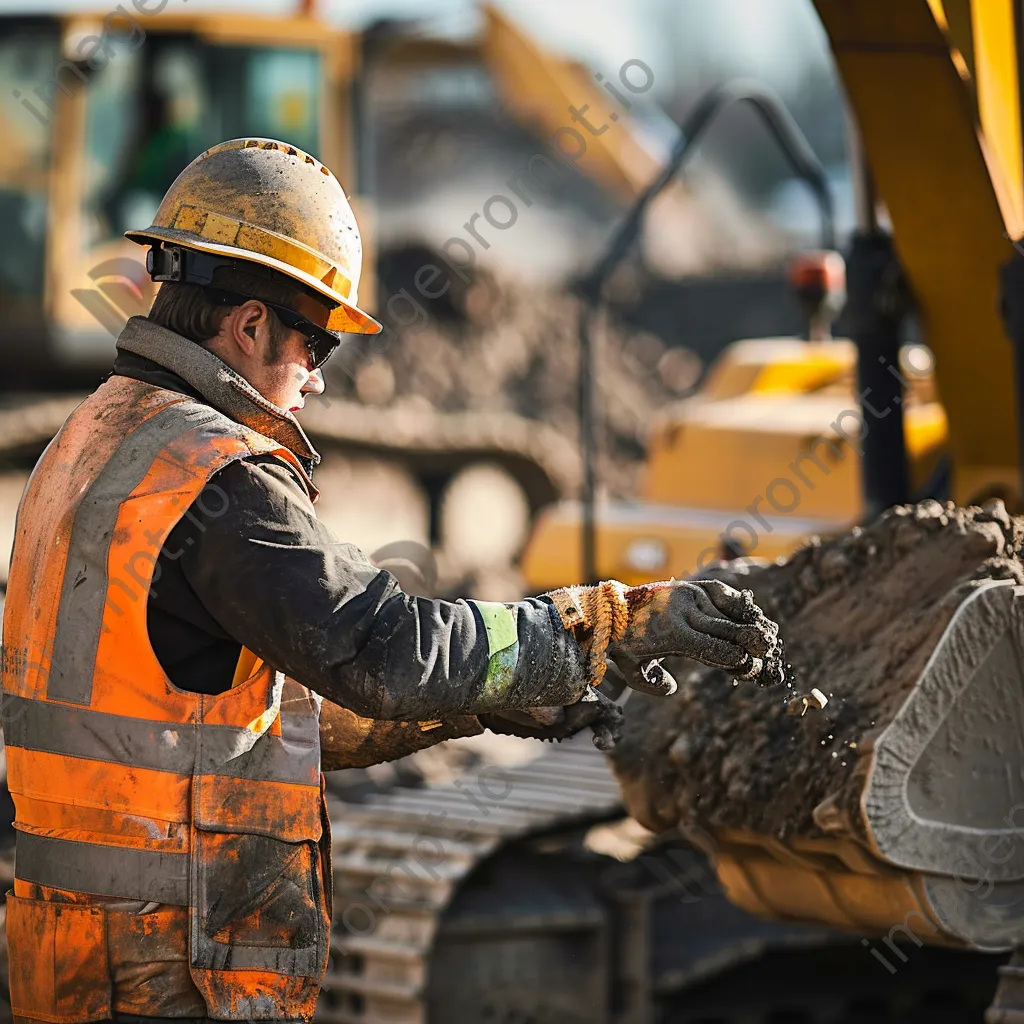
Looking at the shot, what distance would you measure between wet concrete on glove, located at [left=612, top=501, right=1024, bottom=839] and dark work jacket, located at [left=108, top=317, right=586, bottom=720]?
102 cm

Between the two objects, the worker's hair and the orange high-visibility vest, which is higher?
the worker's hair

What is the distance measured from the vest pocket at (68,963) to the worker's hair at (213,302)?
83 centimetres

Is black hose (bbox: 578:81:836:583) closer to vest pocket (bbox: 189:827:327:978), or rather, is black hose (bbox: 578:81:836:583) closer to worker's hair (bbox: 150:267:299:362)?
worker's hair (bbox: 150:267:299:362)

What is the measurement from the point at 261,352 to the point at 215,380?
0.10 m

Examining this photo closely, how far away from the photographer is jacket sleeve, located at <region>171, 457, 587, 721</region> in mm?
2412


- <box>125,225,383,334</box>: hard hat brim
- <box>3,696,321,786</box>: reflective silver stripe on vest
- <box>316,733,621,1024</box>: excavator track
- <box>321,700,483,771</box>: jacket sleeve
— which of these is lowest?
<box>316,733,621,1024</box>: excavator track

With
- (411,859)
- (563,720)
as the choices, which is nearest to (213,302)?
(563,720)

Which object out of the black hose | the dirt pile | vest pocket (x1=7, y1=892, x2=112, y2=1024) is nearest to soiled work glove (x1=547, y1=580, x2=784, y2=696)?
vest pocket (x1=7, y1=892, x2=112, y2=1024)

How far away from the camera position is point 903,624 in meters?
3.48

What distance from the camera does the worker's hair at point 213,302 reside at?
2.66 meters

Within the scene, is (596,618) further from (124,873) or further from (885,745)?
(885,745)

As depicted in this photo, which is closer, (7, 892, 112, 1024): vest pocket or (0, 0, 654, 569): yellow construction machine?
(7, 892, 112, 1024): vest pocket

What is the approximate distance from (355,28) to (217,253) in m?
10.8

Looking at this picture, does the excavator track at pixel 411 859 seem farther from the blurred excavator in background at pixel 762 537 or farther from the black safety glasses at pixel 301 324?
the black safety glasses at pixel 301 324
